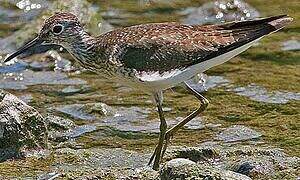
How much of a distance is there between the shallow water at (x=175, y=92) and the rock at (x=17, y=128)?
2.45 feet

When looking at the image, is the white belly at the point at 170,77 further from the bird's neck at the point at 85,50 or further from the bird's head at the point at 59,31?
the bird's head at the point at 59,31

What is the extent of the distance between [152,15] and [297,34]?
2.53m

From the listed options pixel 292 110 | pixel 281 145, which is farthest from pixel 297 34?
pixel 281 145

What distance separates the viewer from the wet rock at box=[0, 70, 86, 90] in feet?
41.1

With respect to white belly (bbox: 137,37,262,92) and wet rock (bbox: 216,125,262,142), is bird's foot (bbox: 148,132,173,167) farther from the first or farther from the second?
wet rock (bbox: 216,125,262,142)

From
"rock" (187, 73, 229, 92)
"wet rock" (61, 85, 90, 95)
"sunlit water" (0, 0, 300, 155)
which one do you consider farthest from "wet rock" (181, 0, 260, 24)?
"wet rock" (61, 85, 90, 95)

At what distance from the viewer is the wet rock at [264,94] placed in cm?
1121

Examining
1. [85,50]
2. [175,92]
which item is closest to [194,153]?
[85,50]

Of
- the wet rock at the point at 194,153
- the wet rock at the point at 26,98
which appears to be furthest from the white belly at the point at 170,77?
the wet rock at the point at 26,98

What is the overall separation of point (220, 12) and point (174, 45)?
6292 millimetres

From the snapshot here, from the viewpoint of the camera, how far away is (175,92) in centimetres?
1191

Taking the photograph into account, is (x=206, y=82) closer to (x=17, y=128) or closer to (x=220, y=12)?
(x=220, y=12)

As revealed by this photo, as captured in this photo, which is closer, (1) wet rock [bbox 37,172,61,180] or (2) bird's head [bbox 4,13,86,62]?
(1) wet rock [bbox 37,172,61,180]

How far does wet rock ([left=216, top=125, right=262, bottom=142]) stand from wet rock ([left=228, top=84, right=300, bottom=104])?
1.08m
